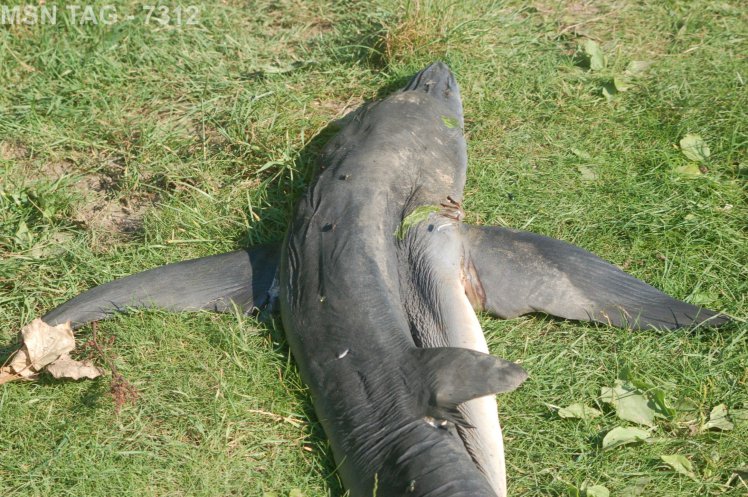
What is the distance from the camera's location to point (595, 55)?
586 centimetres

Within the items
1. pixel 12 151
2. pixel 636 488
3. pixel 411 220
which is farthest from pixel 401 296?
pixel 12 151

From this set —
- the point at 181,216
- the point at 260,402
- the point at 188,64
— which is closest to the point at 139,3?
the point at 188,64

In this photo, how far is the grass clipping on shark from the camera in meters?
4.08

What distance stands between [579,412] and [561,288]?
0.69 metres

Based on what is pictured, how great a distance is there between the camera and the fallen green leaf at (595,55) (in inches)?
230

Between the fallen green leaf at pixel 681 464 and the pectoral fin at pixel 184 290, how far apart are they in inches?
82.1

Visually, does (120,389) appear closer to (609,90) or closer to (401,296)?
(401,296)

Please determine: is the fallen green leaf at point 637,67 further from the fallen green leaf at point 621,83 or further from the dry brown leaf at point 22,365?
the dry brown leaf at point 22,365

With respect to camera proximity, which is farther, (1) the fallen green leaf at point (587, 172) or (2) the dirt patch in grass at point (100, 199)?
(1) the fallen green leaf at point (587, 172)

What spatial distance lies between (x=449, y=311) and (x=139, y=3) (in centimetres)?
364

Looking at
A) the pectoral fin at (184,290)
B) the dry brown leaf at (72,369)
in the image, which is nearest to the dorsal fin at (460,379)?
the pectoral fin at (184,290)

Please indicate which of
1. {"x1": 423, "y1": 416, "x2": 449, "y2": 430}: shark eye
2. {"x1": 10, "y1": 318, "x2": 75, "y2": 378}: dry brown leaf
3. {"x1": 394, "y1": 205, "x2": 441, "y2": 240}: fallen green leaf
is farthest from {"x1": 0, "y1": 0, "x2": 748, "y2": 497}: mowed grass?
{"x1": 394, "y1": 205, "x2": 441, "y2": 240}: fallen green leaf

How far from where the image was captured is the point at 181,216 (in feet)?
16.4

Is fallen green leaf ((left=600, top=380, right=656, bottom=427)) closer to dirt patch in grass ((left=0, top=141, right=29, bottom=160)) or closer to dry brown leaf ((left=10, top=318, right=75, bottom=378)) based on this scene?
dry brown leaf ((left=10, top=318, right=75, bottom=378))
